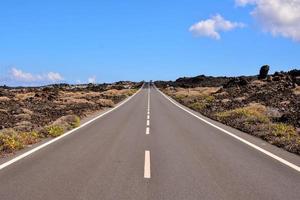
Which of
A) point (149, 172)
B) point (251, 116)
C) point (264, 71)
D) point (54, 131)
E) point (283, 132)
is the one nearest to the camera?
point (149, 172)

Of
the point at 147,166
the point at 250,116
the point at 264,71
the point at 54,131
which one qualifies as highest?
the point at 264,71

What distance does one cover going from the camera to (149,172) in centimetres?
996

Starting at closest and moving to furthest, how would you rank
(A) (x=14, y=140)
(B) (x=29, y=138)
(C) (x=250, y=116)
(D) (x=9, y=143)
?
1. (D) (x=9, y=143)
2. (A) (x=14, y=140)
3. (B) (x=29, y=138)
4. (C) (x=250, y=116)

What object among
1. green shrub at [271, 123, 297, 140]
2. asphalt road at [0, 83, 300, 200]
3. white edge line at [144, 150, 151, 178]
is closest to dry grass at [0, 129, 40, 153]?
asphalt road at [0, 83, 300, 200]

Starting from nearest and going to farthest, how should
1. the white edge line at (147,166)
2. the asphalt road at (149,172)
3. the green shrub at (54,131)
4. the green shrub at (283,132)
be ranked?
the asphalt road at (149,172) < the white edge line at (147,166) < the green shrub at (283,132) < the green shrub at (54,131)

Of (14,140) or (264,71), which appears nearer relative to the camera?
(14,140)

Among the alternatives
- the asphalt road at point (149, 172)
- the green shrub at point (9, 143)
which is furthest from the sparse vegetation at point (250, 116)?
the green shrub at point (9, 143)

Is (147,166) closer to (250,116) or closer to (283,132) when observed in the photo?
(283,132)

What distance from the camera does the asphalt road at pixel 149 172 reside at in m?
8.00

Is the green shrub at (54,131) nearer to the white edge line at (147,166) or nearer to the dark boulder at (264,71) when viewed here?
the white edge line at (147,166)

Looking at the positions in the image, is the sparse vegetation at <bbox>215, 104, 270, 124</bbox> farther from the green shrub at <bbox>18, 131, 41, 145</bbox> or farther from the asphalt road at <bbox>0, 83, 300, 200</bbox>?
the green shrub at <bbox>18, 131, 41, 145</bbox>

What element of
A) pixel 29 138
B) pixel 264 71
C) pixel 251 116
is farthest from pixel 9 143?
pixel 264 71

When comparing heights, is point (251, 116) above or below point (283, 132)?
below

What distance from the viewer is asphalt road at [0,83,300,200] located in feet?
26.2
